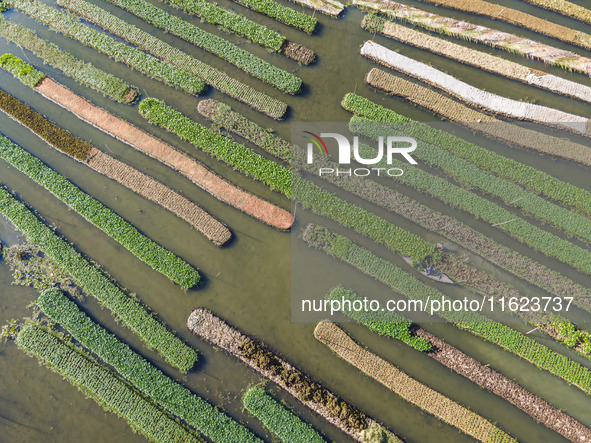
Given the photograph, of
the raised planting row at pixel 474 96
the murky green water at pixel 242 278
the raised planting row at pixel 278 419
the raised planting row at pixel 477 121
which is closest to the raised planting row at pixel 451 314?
the murky green water at pixel 242 278

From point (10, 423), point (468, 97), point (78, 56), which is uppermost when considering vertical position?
point (468, 97)

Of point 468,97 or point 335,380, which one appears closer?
point 335,380

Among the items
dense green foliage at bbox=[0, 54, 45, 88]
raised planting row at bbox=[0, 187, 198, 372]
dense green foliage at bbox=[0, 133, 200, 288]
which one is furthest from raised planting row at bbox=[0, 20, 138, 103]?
raised planting row at bbox=[0, 187, 198, 372]

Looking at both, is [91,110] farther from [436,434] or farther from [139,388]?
[436,434]

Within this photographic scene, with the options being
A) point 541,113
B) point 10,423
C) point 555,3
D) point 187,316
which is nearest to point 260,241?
point 187,316

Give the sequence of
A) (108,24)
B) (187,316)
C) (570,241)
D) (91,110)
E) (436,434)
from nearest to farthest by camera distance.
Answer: (436,434), (187,316), (570,241), (91,110), (108,24)

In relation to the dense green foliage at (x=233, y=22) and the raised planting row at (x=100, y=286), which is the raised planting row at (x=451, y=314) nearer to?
the raised planting row at (x=100, y=286)
